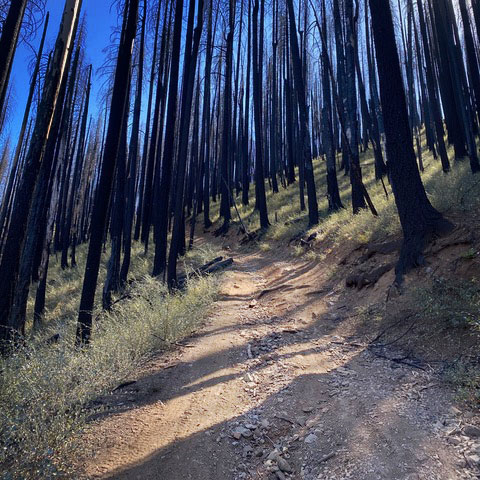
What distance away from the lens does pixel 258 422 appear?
9.87 ft

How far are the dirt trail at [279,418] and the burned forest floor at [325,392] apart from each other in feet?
0.04

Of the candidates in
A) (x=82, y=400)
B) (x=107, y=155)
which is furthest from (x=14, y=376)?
(x=107, y=155)

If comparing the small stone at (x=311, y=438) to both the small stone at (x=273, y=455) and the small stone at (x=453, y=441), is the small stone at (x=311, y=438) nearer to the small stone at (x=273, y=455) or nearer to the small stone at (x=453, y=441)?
the small stone at (x=273, y=455)

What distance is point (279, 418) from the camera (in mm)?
3049

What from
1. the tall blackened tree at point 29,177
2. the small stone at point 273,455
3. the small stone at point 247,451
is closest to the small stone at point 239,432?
the small stone at point 247,451

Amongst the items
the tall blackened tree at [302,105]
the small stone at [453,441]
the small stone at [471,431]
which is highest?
the tall blackened tree at [302,105]

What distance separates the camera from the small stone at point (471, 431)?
2.36 metres

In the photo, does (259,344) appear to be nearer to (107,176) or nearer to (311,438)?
(311,438)

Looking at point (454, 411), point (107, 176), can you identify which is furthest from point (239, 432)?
point (107, 176)

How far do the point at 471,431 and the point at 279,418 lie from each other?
1.49 meters

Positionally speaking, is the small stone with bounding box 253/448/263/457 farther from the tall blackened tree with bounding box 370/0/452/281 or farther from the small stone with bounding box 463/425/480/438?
the tall blackened tree with bounding box 370/0/452/281

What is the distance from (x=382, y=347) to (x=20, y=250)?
242 inches

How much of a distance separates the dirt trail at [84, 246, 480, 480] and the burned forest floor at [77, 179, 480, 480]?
0.04 ft

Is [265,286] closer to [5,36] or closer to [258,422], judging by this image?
[258,422]
